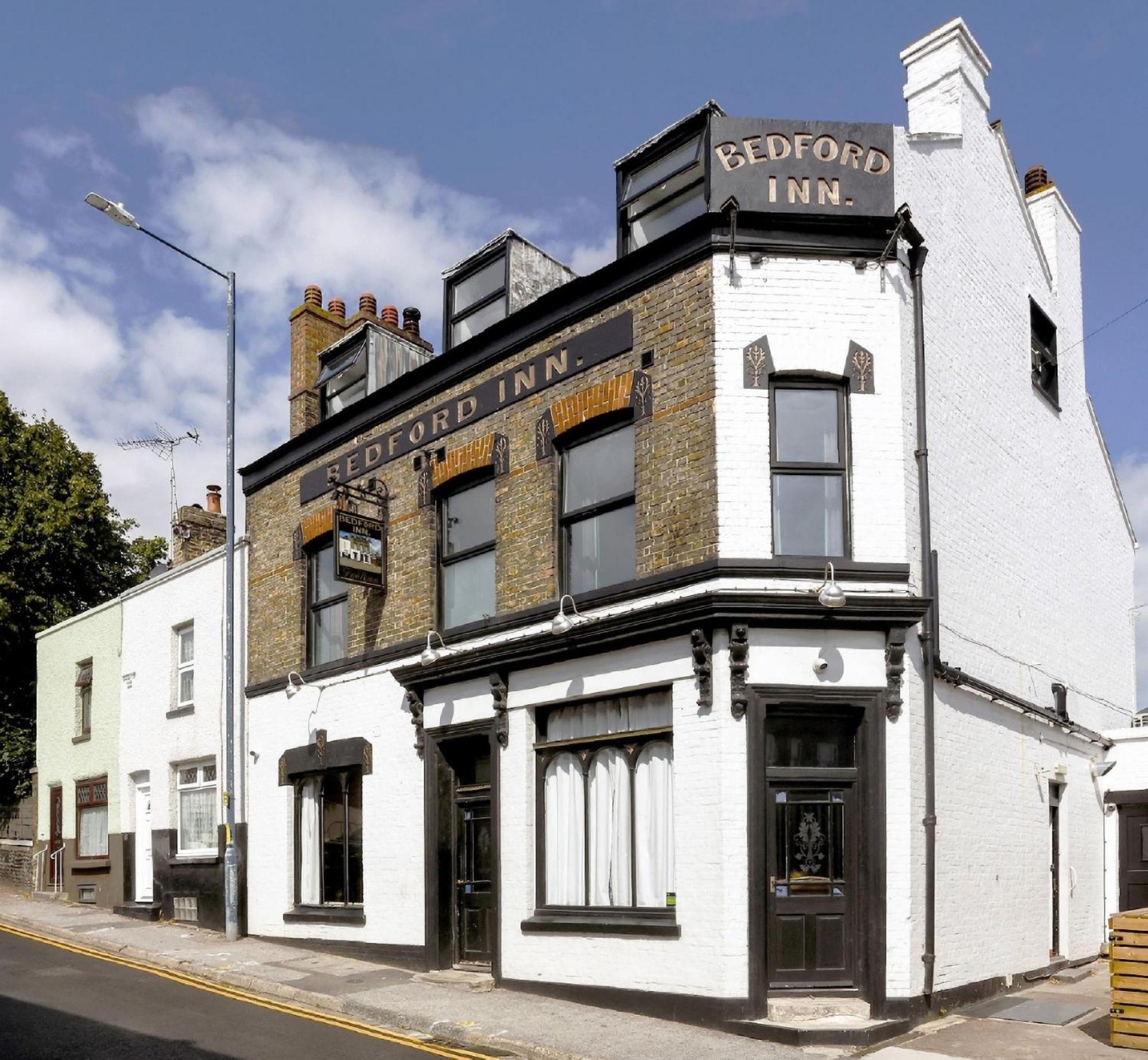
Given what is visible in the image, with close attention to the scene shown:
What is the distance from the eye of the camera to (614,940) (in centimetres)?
1261

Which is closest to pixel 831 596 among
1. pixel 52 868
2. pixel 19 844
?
pixel 52 868

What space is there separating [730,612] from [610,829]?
3.01 m

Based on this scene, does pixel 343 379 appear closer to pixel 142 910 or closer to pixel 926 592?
pixel 142 910

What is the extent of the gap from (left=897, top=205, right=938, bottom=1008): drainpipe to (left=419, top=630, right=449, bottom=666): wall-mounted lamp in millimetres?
5854

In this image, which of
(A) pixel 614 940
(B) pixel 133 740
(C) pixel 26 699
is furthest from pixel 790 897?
(C) pixel 26 699

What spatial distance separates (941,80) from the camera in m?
15.1

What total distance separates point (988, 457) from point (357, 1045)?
379 inches

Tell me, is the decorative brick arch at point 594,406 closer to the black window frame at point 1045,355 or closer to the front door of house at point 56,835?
the black window frame at point 1045,355

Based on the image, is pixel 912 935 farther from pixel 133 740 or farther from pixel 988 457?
pixel 133 740

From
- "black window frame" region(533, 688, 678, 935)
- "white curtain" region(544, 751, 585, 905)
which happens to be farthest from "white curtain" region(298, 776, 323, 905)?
"white curtain" region(544, 751, 585, 905)

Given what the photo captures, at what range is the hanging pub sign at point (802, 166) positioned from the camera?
1276 cm

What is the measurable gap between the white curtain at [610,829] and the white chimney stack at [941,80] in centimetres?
828

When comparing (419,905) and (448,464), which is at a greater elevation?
(448,464)

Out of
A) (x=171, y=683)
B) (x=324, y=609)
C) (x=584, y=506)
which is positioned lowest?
(x=171, y=683)
